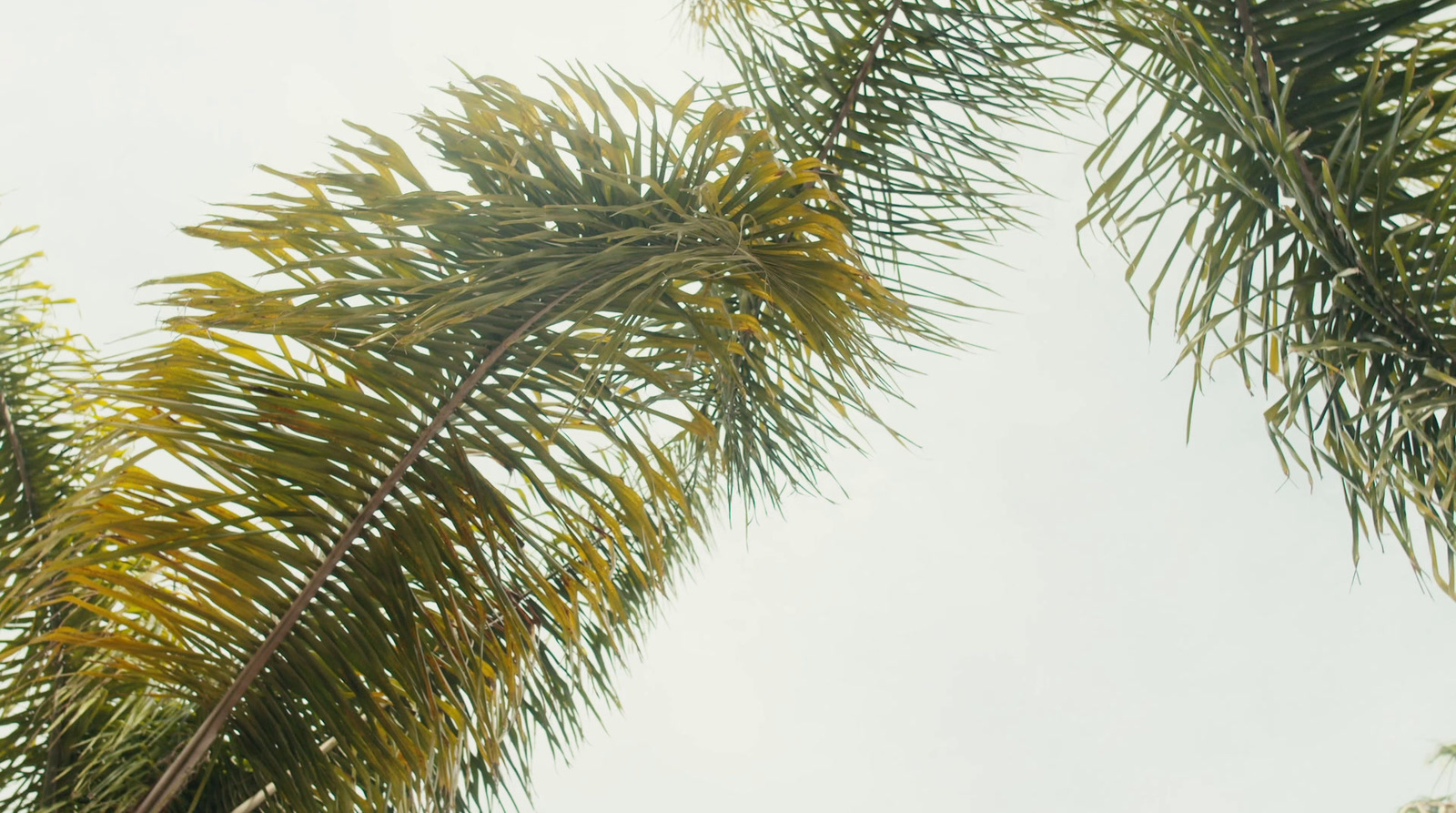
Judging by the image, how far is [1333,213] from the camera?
95 cm

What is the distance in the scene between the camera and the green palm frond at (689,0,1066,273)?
5.44 ft

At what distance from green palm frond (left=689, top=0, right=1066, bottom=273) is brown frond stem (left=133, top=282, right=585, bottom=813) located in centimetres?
86

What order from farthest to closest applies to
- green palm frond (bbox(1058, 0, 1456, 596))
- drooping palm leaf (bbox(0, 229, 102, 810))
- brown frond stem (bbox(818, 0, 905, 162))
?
brown frond stem (bbox(818, 0, 905, 162))
drooping palm leaf (bbox(0, 229, 102, 810))
green palm frond (bbox(1058, 0, 1456, 596))

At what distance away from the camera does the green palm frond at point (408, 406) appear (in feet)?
3.08

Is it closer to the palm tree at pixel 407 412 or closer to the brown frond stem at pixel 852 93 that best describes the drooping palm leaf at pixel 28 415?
the palm tree at pixel 407 412

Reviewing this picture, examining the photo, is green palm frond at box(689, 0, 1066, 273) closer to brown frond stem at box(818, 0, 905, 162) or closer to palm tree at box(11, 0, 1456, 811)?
brown frond stem at box(818, 0, 905, 162)

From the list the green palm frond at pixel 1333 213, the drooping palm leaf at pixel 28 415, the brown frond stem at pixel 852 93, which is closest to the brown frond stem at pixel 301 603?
the drooping palm leaf at pixel 28 415

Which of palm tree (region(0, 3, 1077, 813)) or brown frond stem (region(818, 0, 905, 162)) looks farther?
brown frond stem (region(818, 0, 905, 162))

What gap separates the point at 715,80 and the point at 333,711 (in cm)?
138

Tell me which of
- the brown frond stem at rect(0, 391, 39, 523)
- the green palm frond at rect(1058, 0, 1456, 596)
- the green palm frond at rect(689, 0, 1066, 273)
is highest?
the brown frond stem at rect(0, 391, 39, 523)

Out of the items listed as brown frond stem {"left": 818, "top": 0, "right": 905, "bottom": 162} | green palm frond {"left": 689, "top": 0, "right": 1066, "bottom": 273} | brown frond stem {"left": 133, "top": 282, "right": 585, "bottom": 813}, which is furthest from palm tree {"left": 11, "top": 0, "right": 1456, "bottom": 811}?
brown frond stem {"left": 818, "top": 0, "right": 905, "bottom": 162}

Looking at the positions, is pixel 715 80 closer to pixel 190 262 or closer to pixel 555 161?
pixel 555 161

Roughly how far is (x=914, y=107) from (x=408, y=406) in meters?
1.18

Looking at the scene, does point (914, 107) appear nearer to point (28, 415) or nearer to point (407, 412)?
point (407, 412)
